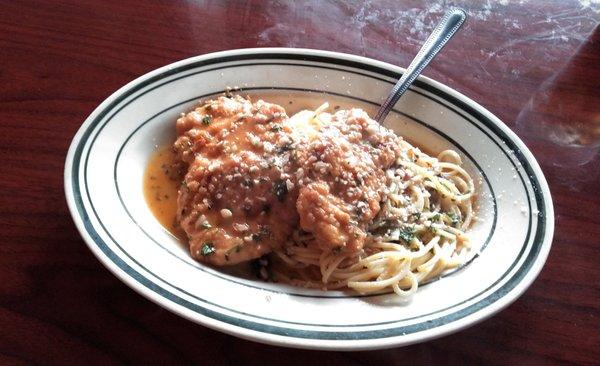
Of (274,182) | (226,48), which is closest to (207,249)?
(274,182)

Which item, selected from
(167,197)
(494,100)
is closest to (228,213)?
(167,197)

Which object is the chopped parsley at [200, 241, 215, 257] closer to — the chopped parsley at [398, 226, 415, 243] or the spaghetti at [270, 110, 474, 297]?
the spaghetti at [270, 110, 474, 297]

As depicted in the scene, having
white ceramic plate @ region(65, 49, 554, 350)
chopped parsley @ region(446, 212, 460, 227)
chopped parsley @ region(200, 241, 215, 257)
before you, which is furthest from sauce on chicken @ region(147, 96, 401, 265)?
chopped parsley @ region(446, 212, 460, 227)

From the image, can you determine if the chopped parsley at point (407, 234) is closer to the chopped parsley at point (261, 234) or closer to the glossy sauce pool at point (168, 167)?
the glossy sauce pool at point (168, 167)

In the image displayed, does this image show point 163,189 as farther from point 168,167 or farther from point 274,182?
point 274,182

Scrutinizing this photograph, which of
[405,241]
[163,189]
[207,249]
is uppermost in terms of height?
[405,241]

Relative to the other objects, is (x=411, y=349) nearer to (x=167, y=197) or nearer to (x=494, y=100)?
(x=167, y=197)
